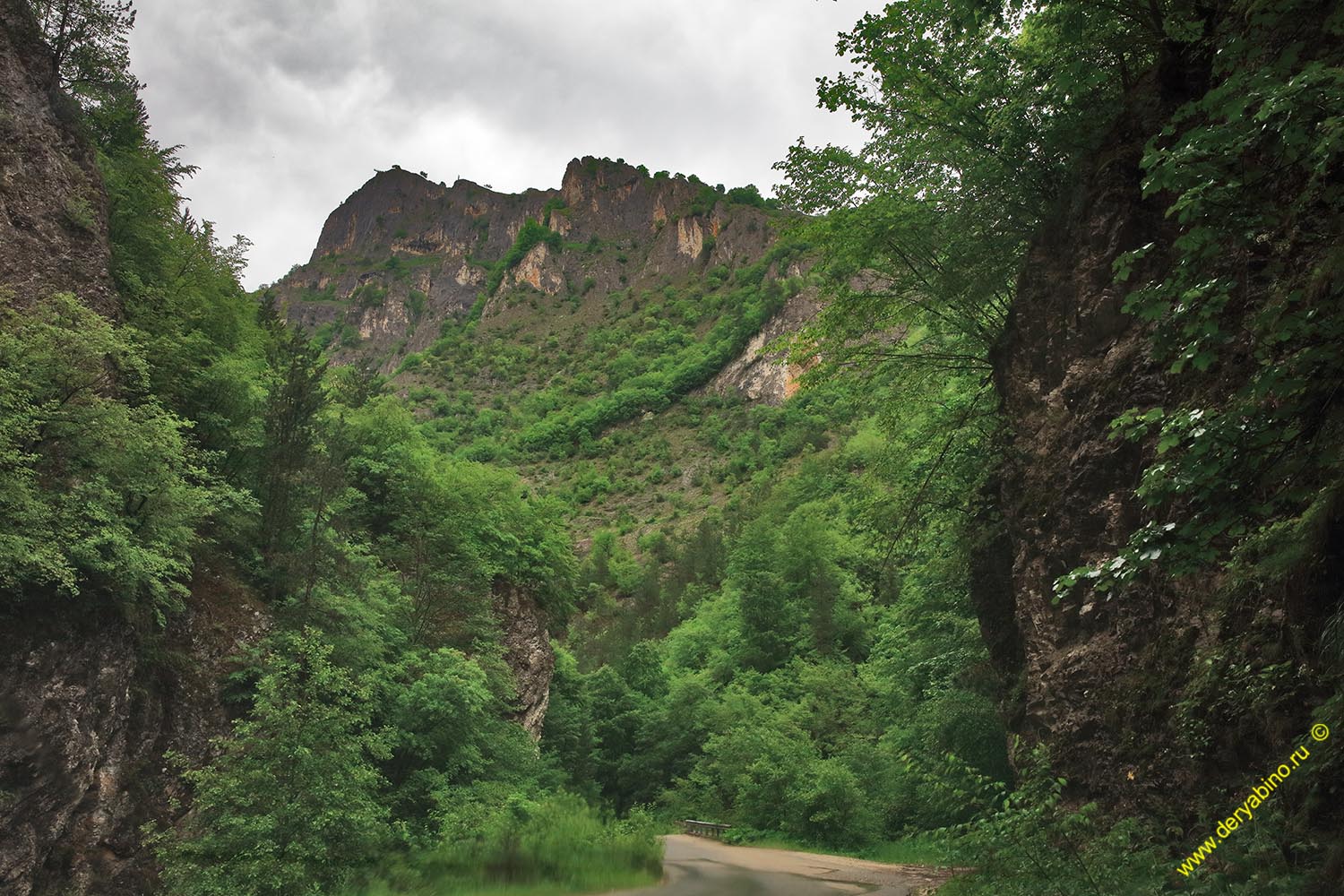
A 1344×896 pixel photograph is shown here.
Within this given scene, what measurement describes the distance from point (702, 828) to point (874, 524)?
913 inches

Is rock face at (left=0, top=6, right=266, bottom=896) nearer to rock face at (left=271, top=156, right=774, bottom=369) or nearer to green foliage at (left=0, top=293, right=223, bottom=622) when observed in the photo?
green foliage at (left=0, top=293, right=223, bottom=622)

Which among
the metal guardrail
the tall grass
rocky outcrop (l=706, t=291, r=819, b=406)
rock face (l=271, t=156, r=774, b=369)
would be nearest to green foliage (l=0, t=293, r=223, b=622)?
the tall grass

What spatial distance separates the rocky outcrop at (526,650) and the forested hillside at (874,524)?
0.20 meters

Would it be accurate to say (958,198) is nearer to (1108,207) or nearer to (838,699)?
(1108,207)

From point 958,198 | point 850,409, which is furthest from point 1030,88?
point 850,409

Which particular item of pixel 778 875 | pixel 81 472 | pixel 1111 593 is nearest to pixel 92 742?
pixel 81 472

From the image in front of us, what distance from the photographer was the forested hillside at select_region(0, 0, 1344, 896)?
5.11 meters

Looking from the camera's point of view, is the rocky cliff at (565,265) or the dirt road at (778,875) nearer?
the dirt road at (778,875)

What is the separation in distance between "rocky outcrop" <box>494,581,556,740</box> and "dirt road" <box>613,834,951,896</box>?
25.0ft

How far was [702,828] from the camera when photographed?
32.2 meters

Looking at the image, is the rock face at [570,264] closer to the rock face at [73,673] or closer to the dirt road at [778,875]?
the dirt road at [778,875]

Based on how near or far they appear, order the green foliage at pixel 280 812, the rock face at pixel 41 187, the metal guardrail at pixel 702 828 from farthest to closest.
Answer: the metal guardrail at pixel 702 828 < the rock face at pixel 41 187 < the green foliage at pixel 280 812

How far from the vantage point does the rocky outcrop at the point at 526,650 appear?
29453 millimetres

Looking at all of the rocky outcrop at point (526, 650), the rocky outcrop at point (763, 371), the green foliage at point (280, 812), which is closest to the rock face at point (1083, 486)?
the green foliage at point (280, 812)
